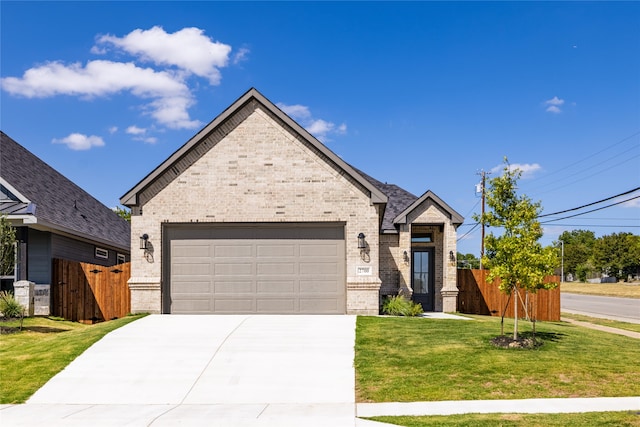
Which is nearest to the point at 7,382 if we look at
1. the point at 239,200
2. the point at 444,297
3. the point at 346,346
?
the point at 346,346

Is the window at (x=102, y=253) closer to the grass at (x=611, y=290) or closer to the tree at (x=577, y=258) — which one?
the grass at (x=611, y=290)

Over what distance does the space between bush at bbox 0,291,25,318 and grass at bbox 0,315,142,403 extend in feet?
1.39

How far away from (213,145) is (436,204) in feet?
31.6

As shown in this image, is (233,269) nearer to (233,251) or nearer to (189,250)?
(233,251)

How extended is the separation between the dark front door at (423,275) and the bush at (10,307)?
14.8m

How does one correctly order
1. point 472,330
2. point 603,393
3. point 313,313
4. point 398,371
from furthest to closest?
point 313,313, point 472,330, point 398,371, point 603,393

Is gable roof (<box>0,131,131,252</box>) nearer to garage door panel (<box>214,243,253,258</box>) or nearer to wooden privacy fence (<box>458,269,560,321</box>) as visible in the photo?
garage door panel (<box>214,243,253,258</box>)

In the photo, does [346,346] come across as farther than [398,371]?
Yes

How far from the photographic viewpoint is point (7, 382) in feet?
39.3

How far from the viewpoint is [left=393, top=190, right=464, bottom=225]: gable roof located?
2278cm

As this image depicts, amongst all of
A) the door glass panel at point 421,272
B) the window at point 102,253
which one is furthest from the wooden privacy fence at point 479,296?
the window at point 102,253

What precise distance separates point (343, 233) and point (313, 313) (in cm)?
284

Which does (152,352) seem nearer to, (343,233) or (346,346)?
(346,346)

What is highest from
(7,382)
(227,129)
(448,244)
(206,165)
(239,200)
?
(227,129)
